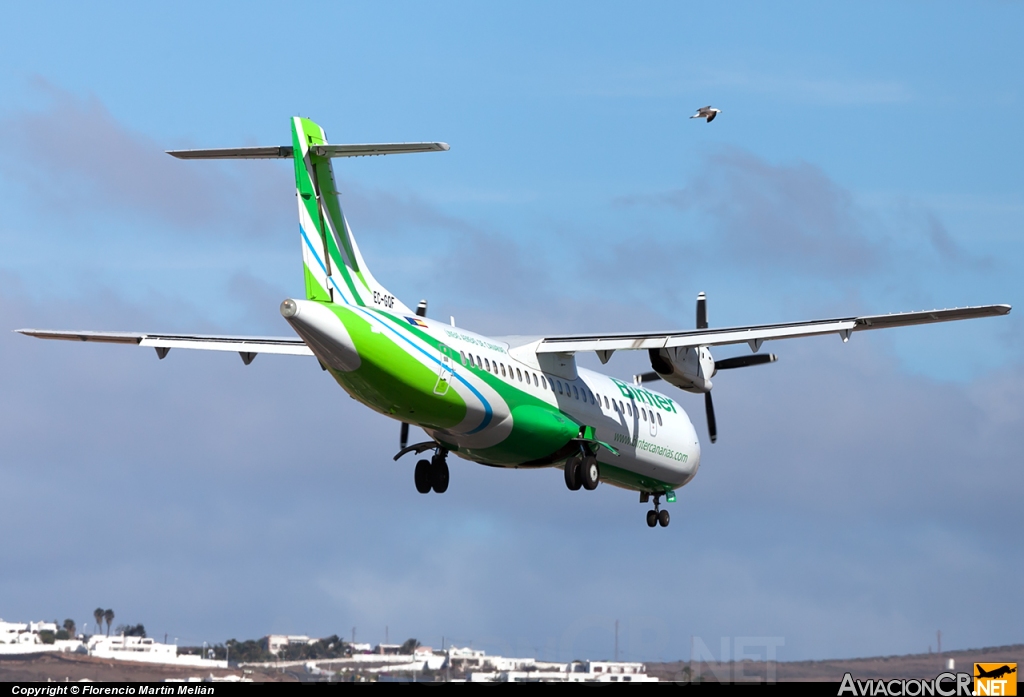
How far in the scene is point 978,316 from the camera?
27.9m

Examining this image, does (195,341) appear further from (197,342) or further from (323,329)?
(323,329)

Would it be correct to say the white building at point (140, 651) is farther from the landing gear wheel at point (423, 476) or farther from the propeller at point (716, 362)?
the propeller at point (716, 362)

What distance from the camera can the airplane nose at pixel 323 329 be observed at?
2462 cm

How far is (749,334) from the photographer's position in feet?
97.3

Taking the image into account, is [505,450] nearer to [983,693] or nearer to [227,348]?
[227,348]

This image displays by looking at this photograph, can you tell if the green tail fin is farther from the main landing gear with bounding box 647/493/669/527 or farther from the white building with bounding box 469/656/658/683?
the main landing gear with bounding box 647/493/669/527

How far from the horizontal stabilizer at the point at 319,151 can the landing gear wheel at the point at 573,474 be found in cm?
795

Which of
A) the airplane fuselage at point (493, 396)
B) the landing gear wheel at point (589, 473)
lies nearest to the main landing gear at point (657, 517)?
the airplane fuselage at point (493, 396)

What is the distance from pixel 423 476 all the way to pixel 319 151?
7.67 metres

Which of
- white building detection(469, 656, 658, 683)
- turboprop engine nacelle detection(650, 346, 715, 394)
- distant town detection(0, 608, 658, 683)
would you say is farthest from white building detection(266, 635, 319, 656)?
turboprop engine nacelle detection(650, 346, 715, 394)

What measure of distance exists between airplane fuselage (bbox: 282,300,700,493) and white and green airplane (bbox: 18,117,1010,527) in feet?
0.11

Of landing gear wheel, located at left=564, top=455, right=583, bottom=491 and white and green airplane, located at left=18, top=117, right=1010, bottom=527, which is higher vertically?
white and green airplane, located at left=18, top=117, right=1010, bottom=527

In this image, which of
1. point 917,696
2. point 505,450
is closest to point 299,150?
point 505,450

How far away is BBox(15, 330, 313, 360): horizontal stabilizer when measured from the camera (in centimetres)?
3120
